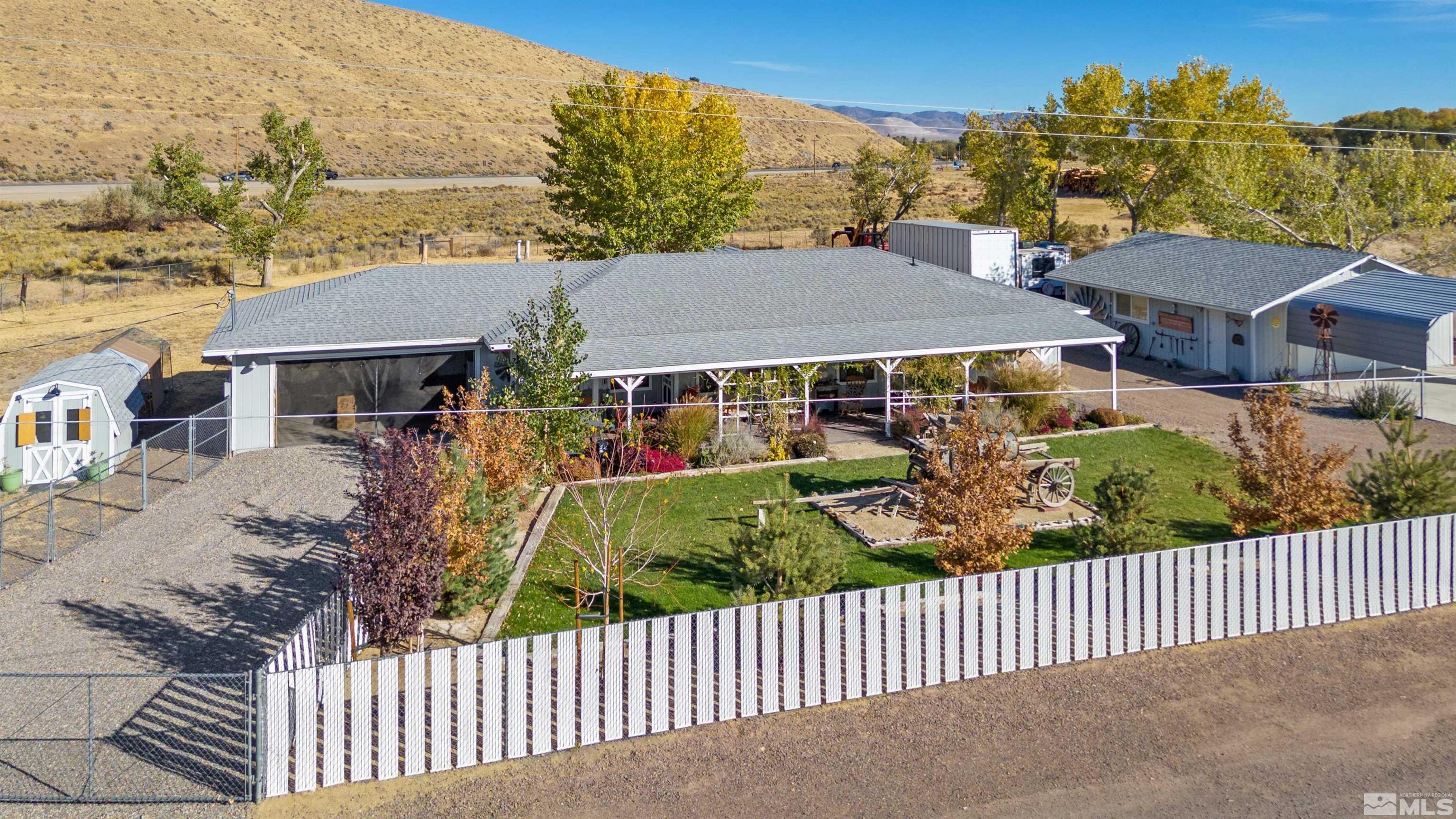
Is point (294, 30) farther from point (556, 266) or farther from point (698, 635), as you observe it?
point (698, 635)

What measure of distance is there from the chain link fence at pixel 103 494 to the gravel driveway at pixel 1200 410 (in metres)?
21.3

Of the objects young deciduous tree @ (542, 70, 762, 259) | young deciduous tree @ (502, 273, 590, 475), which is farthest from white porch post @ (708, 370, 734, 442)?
young deciduous tree @ (542, 70, 762, 259)

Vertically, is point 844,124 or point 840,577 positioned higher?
point 844,124

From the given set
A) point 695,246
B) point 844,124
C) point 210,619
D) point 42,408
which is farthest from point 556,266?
point 844,124

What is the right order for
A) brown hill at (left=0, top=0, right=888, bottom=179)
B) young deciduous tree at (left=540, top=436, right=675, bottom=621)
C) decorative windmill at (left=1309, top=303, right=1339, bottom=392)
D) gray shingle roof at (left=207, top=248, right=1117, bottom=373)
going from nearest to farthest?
young deciduous tree at (left=540, top=436, right=675, bottom=621) → gray shingle roof at (left=207, top=248, right=1117, bottom=373) → decorative windmill at (left=1309, top=303, right=1339, bottom=392) → brown hill at (left=0, top=0, right=888, bottom=179)

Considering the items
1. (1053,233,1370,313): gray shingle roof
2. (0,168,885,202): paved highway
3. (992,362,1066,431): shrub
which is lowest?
(992,362,1066,431): shrub

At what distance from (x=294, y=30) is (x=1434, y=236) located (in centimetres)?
12006

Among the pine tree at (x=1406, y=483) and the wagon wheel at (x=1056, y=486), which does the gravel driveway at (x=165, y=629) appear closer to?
the wagon wheel at (x=1056, y=486)

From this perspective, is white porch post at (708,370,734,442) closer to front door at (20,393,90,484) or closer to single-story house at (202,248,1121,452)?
single-story house at (202,248,1121,452)

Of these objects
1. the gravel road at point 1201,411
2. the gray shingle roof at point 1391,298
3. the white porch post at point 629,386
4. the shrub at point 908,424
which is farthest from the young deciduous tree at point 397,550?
the gray shingle roof at point 1391,298

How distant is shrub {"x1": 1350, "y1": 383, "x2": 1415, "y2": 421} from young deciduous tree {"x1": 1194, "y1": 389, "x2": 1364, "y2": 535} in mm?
10599

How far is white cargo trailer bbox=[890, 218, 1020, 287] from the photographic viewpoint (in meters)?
41.0

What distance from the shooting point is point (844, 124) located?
6801 inches

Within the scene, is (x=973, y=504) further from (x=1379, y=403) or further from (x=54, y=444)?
(x=54, y=444)
